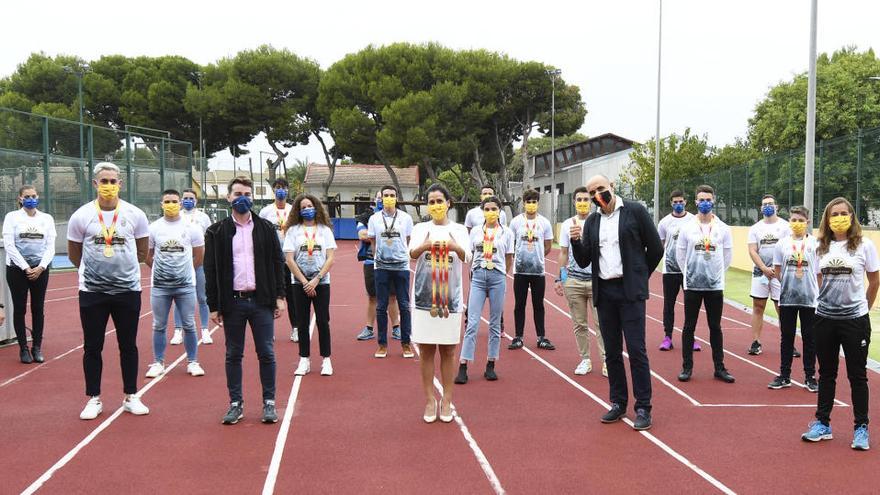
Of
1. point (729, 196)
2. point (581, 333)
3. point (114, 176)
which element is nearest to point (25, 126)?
point (114, 176)

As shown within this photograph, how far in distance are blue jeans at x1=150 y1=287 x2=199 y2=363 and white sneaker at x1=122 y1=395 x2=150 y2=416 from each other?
139cm

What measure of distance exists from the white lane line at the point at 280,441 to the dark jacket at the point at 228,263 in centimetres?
94

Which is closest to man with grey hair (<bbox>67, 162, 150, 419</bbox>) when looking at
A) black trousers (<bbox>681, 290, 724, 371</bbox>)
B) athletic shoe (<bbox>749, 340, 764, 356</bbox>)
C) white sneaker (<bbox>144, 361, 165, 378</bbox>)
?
white sneaker (<bbox>144, 361, 165, 378</bbox>)

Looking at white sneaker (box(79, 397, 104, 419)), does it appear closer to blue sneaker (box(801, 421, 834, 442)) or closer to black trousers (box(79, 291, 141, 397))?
black trousers (box(79, 291, 141, 397))

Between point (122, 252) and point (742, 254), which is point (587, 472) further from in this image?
point (742, 254)

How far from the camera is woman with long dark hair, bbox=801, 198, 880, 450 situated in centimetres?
532

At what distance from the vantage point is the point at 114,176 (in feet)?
19.7

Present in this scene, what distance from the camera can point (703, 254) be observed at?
761 cm

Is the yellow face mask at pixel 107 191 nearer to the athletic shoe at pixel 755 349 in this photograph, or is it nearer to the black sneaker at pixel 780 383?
the black sneaker at pixel 780 383

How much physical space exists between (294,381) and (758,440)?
4.19 m

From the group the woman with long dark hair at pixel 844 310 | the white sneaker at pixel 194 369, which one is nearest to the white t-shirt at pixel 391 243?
the white sneaker at pixel 194 369

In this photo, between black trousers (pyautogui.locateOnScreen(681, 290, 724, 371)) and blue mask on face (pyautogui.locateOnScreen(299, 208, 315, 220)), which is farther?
blue mask on face (pyautogui.locateOnScreen(299, 208, 315, 220))

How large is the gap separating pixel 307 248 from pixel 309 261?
13 centimetres

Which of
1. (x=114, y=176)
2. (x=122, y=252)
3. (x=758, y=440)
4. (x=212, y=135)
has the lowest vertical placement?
(x=758, y=440)
